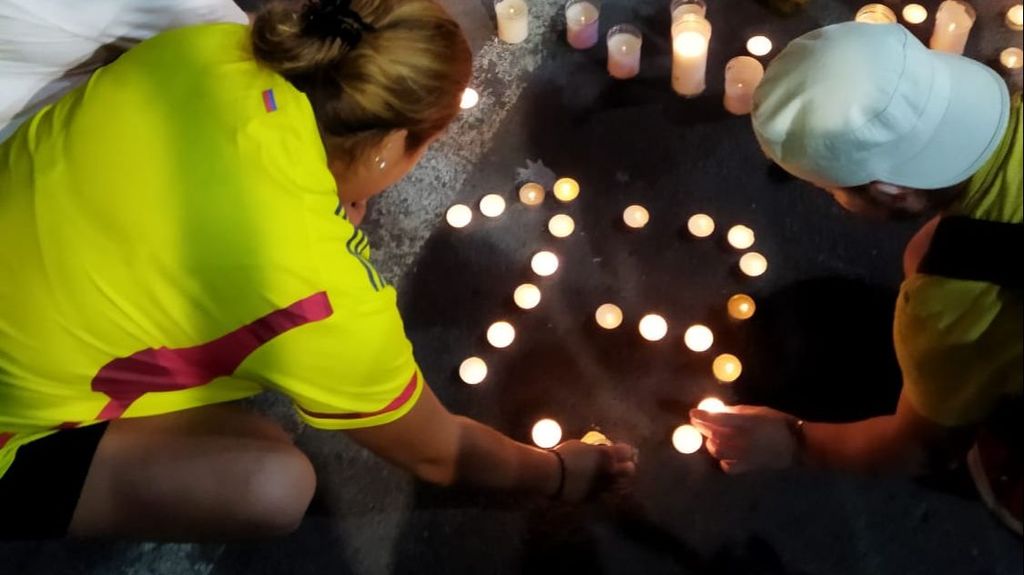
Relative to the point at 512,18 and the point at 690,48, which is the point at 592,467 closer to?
the point at 690,48

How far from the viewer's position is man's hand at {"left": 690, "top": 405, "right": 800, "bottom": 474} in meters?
1.43

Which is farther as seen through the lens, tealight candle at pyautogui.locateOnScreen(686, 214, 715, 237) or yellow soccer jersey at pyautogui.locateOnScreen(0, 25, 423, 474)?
tealight candle at pyautogui.locateOnScreen(686, 214, 715, 237)

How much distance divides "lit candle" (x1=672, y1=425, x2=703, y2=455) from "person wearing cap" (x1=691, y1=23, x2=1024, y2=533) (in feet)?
1.35

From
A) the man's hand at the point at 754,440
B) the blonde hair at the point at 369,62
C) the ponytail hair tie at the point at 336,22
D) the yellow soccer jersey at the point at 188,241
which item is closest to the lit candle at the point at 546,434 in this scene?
A: the man's hand at the point at 754,440

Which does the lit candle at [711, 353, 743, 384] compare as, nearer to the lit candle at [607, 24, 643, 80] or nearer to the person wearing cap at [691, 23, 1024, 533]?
the person wearing cap at [691, 23, 1024, 533]

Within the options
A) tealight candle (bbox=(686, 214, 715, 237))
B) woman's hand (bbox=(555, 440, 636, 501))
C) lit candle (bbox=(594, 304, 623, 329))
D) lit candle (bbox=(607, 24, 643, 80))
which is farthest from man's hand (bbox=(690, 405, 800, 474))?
lit candle (bbox=(607, 24, 643, 80))

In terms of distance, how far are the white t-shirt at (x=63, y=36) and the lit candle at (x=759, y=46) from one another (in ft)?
3.36

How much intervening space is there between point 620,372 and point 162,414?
28.7 inches

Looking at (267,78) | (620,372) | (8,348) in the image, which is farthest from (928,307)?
(8,348)

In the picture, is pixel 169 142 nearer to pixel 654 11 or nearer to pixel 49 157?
pixel 49 157

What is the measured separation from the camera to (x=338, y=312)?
998 millimetres

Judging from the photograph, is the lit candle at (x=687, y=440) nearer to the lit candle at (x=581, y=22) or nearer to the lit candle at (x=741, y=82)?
the lit candle at (x=741, y=82)

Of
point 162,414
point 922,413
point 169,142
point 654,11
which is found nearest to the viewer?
point 169,142

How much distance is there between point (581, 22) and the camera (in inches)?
72.7
